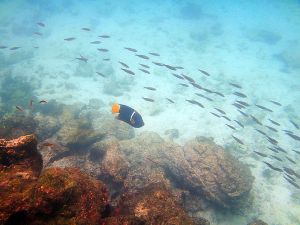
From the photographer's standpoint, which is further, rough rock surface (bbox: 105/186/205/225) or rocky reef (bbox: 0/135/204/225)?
rough rock surface (bbox: 105/186/205/225)

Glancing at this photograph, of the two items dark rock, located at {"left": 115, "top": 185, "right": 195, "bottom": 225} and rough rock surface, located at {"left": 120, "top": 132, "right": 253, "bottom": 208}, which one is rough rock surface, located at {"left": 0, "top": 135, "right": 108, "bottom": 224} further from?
rough rock surface, located at {"left": 120, "top": 132, "right": 253, "bottom": 208}

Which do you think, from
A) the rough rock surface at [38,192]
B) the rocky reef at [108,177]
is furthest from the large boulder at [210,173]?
the rough rock surface at [38,192]

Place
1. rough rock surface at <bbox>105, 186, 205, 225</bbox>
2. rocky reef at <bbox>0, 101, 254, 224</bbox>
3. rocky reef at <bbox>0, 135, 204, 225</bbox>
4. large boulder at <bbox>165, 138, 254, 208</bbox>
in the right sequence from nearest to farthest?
1. rocky reef at <bbox>0, 135, 204, 225</bbox>
2. rocky reef at <bbox>0, 101, 254, 224</bbox>
3. rough rock surface at <bbox>105, 186, 205, 225</bbox>
4. large boulder at <bbox>165, 138, 254, 208</bbox>

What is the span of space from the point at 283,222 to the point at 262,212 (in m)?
0.98

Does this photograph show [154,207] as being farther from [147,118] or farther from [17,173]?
[147,118]

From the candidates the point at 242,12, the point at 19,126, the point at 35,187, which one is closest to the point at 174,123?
the point at 19,126

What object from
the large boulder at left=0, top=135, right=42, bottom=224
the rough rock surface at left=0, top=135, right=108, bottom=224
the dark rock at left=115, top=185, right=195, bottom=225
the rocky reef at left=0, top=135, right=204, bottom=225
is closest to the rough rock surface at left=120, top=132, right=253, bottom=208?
the dark rock at left=115, top=185, right=195, bottom=225

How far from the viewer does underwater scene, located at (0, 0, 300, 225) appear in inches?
144

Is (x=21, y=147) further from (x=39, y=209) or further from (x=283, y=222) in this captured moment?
(x=283, y=222)

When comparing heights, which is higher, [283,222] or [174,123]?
[283,222]

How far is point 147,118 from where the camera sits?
1875 centimetres

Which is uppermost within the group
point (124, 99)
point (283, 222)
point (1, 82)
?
point (283, 222)

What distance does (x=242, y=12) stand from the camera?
2618 inches

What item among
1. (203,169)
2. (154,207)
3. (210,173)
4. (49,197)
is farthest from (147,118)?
(49,197)
